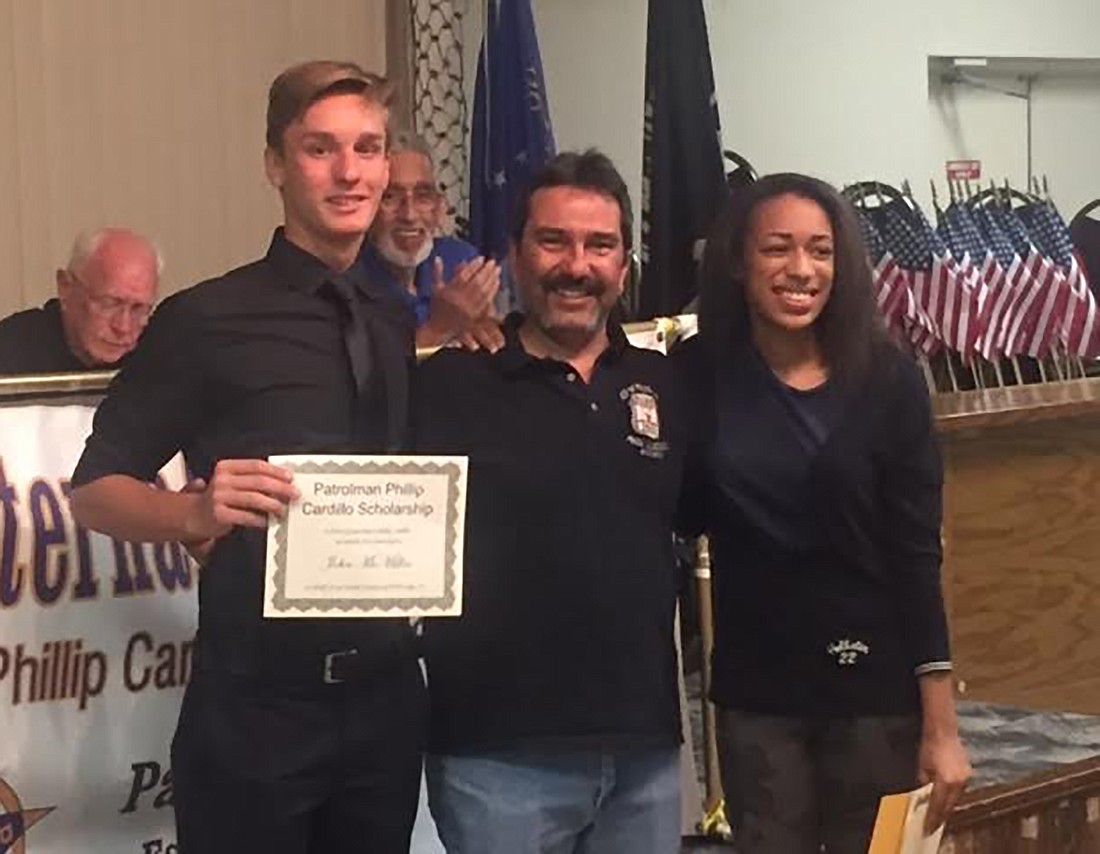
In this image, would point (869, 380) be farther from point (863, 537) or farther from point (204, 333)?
point (204, 333)

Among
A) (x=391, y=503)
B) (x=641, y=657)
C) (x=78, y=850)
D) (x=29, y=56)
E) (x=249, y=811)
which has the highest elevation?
(x=29, y=56)

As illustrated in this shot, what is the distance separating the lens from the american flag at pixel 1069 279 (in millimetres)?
6426

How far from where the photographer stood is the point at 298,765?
2.05 meters

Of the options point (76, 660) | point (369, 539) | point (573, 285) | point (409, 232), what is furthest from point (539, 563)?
point (409, 232)

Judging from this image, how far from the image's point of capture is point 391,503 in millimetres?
2018

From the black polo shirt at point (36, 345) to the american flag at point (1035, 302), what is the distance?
3.76 m

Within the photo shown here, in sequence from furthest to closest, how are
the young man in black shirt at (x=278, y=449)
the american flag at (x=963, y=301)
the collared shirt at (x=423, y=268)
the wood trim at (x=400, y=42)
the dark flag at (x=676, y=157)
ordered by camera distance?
the american flag at (x=963, y=301), the wood trim at (x=400, y=42), the dark flag at (x=676, y=157), the collared shirt at (x=423, y=268), the young man in black shirt at (x=278, y=449)

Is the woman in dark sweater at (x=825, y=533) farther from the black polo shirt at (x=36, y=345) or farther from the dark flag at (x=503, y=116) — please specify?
the dark flag at (x=503, y=116)

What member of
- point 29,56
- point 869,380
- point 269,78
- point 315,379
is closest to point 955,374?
point 269,78

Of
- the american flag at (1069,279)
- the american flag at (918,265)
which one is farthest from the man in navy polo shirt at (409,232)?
the american flag at (1069,279)

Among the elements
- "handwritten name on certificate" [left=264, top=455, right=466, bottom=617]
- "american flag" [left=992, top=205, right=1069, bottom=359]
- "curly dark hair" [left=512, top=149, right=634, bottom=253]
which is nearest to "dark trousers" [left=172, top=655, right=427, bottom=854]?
"handwritten name on certificate" [left=264, top=455, right=466, bottom=617]

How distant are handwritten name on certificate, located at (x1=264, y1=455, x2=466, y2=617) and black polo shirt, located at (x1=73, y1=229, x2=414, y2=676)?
0.07 m

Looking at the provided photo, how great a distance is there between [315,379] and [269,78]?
3.66 metres

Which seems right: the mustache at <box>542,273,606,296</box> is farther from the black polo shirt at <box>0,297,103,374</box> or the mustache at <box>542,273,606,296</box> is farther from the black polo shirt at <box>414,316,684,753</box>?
the black polo shirt at <box>0,297,103,374</box>
